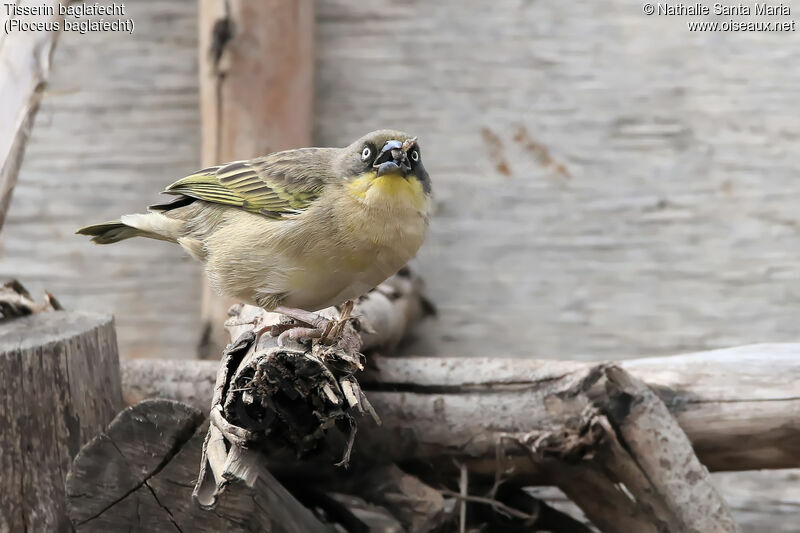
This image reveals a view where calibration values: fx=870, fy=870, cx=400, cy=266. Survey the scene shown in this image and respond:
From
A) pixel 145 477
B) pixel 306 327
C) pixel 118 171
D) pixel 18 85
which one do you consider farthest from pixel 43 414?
pixel 118 171

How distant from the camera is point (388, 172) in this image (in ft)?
11.0

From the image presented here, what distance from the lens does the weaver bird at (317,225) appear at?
334 centimetres

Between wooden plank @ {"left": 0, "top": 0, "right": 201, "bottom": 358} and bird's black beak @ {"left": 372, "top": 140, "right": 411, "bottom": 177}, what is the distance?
9.95ft

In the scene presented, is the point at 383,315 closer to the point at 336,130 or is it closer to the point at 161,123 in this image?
the point at 336,130

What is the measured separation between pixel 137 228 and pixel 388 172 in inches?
52.6

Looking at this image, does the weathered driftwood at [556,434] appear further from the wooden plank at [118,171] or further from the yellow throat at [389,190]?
the wooden plank at [118,171]

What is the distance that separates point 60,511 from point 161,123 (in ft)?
10.7

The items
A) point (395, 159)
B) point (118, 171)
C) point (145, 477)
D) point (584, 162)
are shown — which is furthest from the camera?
point (118, 171)

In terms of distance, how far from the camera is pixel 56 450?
349 cm

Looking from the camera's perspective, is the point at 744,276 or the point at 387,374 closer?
the point at 387,374

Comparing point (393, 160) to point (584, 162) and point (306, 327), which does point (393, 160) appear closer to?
point (306, 327)

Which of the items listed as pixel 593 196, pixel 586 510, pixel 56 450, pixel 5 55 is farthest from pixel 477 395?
pixel 5 55

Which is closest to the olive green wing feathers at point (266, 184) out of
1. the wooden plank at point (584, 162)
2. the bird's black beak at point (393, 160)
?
the bird's black beak at point (393, 160)

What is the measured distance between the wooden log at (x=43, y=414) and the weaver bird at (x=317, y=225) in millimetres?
657
